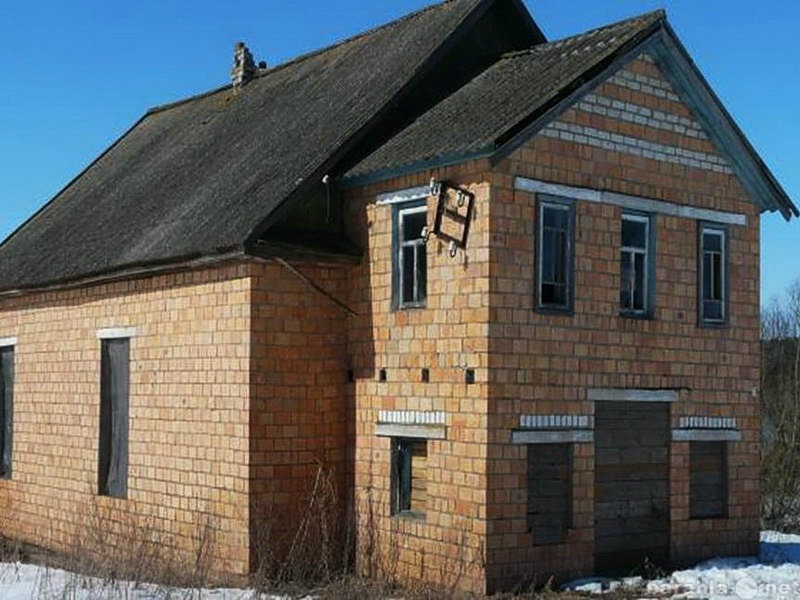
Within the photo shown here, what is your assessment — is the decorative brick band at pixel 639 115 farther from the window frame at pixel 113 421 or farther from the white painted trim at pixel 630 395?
the window frame at pixel 113 421

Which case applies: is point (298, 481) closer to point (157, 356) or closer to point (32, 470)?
point (157, 356)

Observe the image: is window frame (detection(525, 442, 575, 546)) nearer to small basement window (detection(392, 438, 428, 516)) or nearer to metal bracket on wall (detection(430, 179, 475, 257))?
small basement window (detection(392, 438, 428, 516))

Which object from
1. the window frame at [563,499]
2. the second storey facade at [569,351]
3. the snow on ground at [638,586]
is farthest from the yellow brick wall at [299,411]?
the window frame at [563,499]

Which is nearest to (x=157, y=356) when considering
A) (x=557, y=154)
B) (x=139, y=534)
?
(x=139, y=534)

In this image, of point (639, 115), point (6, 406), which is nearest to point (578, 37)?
point (639, 115)

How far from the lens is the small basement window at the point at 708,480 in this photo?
1560 cm

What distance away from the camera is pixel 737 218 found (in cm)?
1622

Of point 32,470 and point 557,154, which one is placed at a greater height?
point 557,154

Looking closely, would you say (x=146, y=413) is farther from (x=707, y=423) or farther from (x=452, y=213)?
(x=707, y=423)

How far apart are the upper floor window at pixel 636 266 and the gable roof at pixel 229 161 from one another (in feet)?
11.8

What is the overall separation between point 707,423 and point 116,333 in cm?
853

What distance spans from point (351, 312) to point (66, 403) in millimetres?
6150

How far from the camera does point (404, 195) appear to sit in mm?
14492

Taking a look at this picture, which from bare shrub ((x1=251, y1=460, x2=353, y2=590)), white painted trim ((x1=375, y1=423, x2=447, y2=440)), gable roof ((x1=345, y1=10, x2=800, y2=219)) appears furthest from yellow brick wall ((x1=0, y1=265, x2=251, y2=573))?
gable roof ((x1=345, y1=10, x2=800, y2=219))
